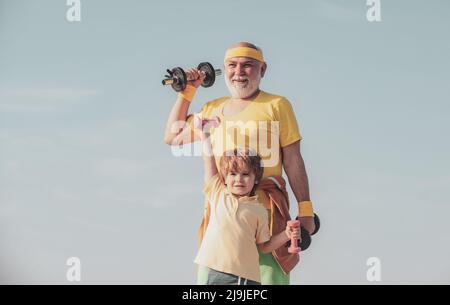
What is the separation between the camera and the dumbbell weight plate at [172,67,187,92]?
5.77m

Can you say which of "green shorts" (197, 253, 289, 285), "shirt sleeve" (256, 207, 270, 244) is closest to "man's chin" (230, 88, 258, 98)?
"shirt sleeve" (256, 207, 270, 244)

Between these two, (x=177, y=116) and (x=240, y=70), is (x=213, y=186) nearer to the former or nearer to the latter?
(x=177, y=116)

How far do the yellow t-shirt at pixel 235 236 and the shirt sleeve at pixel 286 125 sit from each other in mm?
573

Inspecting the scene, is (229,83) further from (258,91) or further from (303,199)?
(303,199)

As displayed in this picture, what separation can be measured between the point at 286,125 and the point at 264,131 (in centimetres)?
20

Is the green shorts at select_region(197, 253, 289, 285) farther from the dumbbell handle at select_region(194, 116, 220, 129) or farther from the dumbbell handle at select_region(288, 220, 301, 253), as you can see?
the dumbbell handle at select_region(194, 116, 220, 129)

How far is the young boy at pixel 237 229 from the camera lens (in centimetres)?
527

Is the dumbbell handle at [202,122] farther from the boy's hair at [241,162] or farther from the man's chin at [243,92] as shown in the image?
the boy's hair at [241,162]

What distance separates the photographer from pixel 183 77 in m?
5.77

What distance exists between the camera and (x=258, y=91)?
5.82m

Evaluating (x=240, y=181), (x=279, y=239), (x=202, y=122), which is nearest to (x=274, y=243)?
(x=279, y=239)
